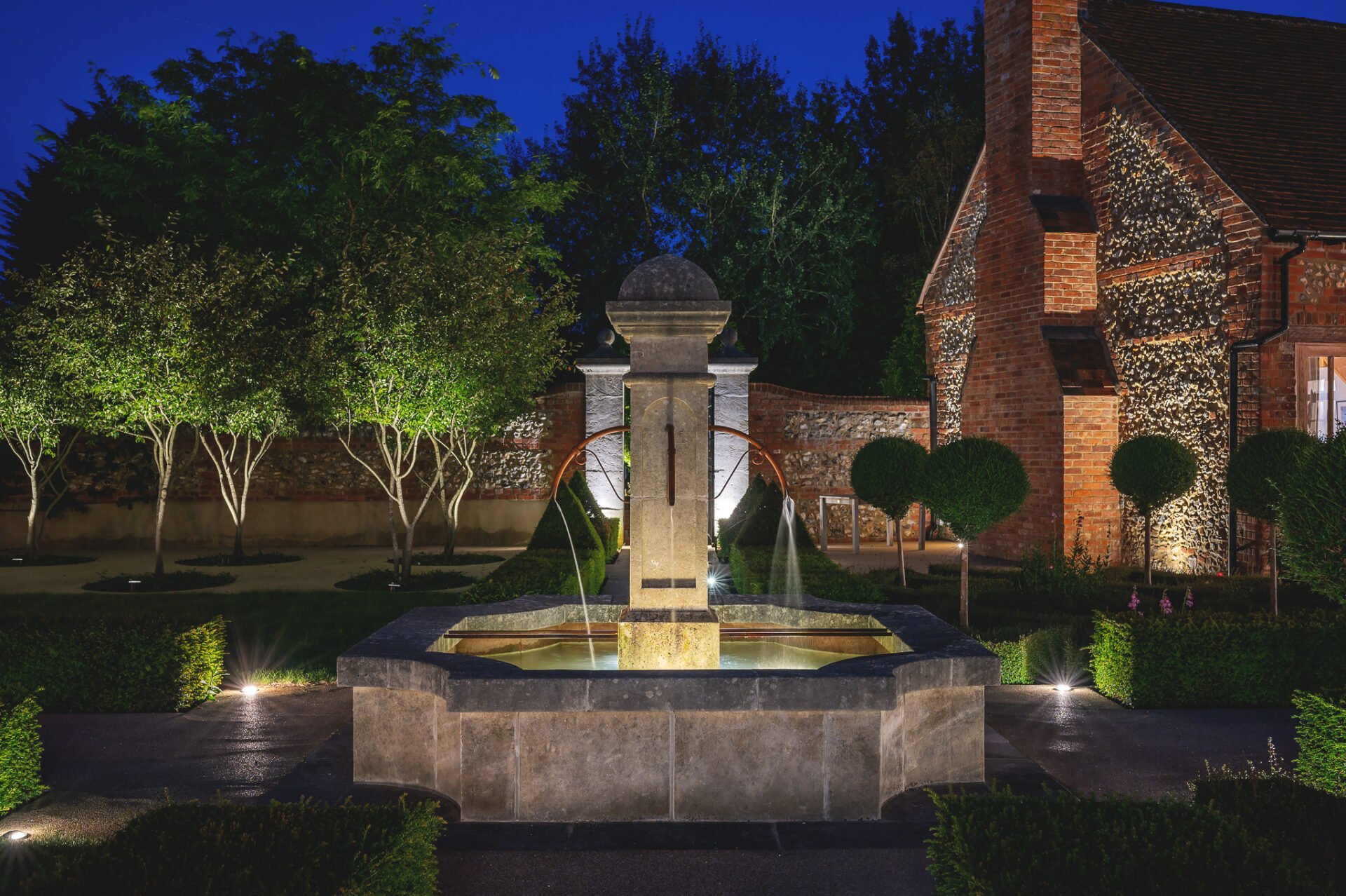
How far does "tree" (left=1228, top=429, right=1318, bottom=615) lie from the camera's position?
31.3ft

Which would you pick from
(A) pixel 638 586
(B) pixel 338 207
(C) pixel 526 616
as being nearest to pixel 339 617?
Result: (C) pixel 526 616

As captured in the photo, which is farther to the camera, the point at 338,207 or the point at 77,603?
the point at 338,207

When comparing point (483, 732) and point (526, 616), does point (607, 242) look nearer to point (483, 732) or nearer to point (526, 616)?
point (526, 616)

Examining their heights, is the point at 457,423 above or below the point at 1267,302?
below

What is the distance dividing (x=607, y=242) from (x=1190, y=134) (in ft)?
54.4

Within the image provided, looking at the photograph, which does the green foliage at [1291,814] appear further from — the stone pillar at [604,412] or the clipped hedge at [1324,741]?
the stone pillar at [604,412]

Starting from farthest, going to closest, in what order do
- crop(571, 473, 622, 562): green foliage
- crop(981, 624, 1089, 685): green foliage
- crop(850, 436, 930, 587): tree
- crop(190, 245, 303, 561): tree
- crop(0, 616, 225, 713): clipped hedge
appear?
crop(571, 473, 622, 562): green foliage, crop(190, 245, 303, 561): tree, crop(850, 436, 930, 587): tree, crop(981, 624, 1089, 685): green foliage, crop(0, 616, 225, 713): clipped hedge

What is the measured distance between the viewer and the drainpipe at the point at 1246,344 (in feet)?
39.6

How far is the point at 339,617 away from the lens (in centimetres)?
1070

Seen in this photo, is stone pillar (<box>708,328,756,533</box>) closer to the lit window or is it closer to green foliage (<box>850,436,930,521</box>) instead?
green foliage (<box>850,436,930,521</box>)

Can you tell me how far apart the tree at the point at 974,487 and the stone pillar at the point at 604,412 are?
7.98m

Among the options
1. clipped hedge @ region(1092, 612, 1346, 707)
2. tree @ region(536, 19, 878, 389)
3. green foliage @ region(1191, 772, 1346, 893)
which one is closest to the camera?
green foliage @ region(1191, 772, 1346, 893)

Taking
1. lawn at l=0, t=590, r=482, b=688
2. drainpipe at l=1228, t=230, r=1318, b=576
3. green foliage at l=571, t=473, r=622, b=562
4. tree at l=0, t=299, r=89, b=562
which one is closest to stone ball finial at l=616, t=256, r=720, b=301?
lawn at l=0, t=590, r=482, b=688

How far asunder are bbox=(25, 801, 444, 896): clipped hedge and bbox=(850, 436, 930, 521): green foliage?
872 cm
